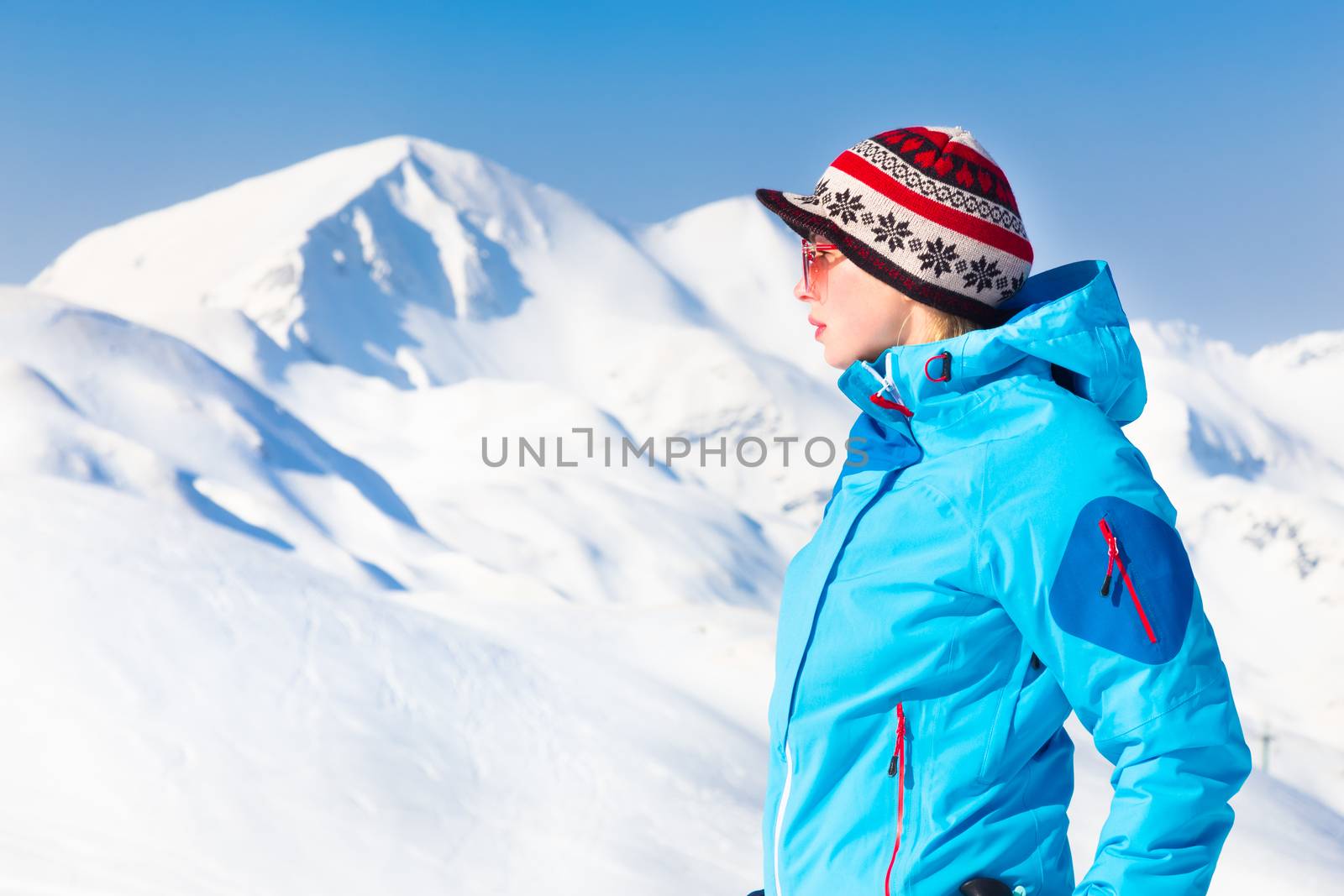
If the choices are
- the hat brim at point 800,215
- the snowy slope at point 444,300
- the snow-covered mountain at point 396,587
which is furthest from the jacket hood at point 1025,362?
the snowy slope at point 444,300

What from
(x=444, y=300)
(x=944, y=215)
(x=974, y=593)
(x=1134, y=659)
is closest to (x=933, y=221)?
(x=944, y=215)

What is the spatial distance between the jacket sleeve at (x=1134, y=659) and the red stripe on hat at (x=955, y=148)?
1.72 feet

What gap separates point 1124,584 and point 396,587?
82.7ft

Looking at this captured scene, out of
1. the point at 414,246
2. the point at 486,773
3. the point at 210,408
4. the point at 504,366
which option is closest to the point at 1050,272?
the point at 486,773

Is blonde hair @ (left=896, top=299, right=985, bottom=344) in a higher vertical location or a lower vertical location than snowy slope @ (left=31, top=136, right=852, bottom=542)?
higher

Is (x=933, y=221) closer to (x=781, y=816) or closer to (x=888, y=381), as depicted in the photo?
(x=888, y=381)

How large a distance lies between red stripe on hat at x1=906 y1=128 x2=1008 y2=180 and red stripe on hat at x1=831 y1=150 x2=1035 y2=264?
84 millimetres

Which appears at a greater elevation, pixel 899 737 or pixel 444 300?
pixel 899 737

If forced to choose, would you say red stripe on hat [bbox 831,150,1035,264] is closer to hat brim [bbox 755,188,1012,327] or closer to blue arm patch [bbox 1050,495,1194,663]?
hat brim [bbox 755,188,1012,327]

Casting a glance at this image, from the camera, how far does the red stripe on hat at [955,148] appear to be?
68.1 inches

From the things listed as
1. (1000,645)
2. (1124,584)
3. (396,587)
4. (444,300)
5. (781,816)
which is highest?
(1124,584)

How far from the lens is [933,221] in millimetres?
1688

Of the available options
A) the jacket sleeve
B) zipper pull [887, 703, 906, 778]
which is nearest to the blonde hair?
the jacket sleeve

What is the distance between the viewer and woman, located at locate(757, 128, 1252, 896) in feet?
4.50
